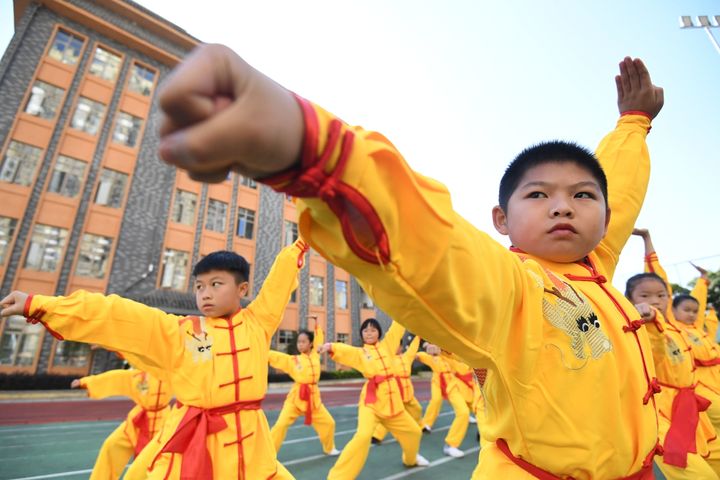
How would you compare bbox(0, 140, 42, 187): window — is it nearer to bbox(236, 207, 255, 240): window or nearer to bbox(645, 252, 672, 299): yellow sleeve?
bbox(236, 207, 255, 240): window

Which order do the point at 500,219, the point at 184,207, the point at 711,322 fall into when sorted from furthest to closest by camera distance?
1. the point at 184,207
2. the point at 711,322
3. the point at 500,219

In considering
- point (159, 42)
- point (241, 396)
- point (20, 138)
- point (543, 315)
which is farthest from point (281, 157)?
point (159, 42)

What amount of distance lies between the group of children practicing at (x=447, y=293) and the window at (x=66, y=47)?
2101cm

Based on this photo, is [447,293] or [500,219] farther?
[500,219]

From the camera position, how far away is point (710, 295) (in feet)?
87.3

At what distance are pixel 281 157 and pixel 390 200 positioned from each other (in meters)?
0.22

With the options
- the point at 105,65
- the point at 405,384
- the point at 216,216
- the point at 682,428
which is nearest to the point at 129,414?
the point at 405,384

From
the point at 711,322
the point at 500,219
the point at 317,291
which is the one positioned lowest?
the point at 500,219

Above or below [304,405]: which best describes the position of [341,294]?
above

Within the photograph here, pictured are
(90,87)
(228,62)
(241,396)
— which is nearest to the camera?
(228,62)

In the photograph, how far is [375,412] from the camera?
563 centimetres

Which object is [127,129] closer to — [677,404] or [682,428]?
[677,404]

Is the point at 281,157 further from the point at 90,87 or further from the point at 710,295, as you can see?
the point at 710,295

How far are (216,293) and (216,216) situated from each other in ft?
60.5
